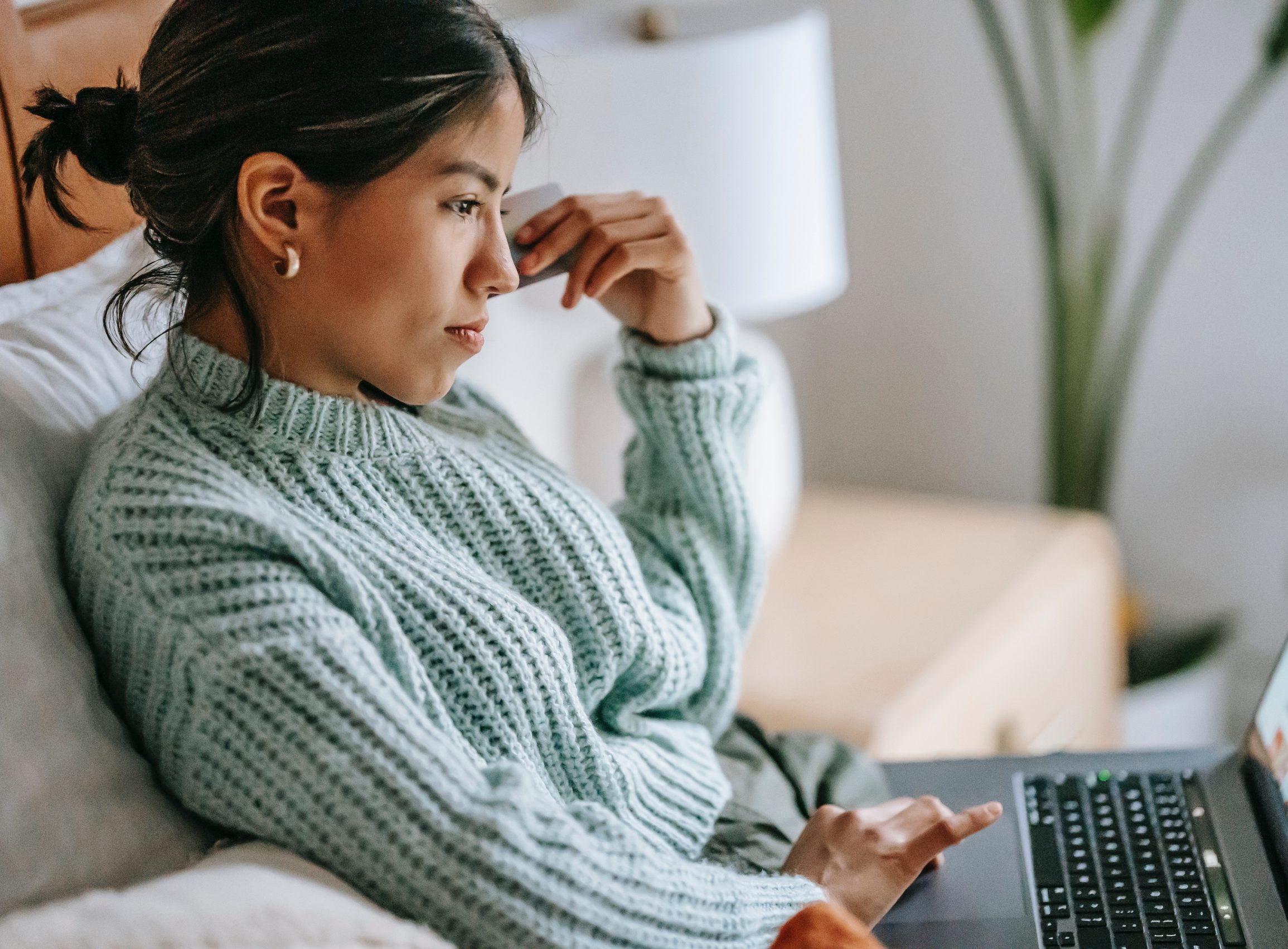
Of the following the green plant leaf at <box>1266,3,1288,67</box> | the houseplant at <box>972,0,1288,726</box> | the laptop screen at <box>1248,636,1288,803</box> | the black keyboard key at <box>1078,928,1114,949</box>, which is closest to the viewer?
the black keyboard key at <box>1078,928,1114,949</box>

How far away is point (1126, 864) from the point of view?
0.90m

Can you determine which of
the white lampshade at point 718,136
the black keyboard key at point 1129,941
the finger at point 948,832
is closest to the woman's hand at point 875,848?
the finger at point 948,832

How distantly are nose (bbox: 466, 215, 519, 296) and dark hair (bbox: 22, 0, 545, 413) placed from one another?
75 millimetres

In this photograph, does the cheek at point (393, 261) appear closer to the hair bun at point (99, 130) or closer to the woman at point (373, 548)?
the woman at point (373, 548)

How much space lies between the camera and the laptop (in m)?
0.84

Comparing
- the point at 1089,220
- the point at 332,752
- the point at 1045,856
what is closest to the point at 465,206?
the point at 332,752

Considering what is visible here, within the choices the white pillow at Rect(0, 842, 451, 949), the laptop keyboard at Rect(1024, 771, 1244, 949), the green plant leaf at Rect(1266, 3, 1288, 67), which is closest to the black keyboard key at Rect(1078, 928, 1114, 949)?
the laptop keyboard at Rect(1024, 771, 1244, 949)

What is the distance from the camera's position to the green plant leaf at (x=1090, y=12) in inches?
68.4

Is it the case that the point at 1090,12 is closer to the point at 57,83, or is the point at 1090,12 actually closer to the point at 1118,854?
the point at 1118,854

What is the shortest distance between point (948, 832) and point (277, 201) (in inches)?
22.8

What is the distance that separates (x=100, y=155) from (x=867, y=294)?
1573 mm

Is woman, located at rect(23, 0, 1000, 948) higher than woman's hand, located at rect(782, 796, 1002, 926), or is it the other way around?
woman, located at rect(23, 0, 1000, 948)

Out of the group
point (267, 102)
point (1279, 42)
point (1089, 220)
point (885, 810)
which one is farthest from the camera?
point (1089, 220)

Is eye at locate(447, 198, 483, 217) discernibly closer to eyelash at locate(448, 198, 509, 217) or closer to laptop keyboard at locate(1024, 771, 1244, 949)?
eyelash at locate(448, 198, 509, 217)
